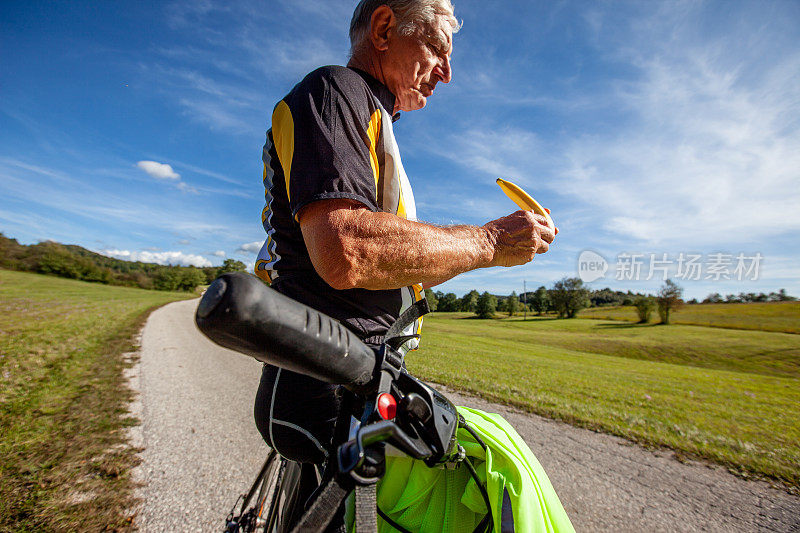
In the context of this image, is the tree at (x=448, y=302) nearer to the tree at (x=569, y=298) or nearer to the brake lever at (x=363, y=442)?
the tree at (x=569, y=298)

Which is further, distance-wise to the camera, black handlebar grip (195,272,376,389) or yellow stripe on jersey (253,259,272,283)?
yellow stripe on jersey (253,259,272,283)

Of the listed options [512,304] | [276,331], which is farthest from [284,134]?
[512,304]

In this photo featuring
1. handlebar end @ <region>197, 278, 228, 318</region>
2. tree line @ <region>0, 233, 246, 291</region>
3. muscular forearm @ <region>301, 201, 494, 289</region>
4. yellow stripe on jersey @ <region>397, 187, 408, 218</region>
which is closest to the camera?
handlebar end @ <region>197, 278, 228, 318</region>

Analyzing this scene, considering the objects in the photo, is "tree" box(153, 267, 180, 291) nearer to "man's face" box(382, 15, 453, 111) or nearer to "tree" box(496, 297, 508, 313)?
"tree" box(496, 297, 508, 313)

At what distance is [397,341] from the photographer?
0.95 meters

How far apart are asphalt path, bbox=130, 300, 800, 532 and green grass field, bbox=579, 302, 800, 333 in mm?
66597

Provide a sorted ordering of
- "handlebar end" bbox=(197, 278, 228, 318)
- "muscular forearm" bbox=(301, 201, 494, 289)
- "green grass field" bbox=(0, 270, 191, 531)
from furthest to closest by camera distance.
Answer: "green grass field" bbox=(0, 270, 191, 531)
"muscular forearm" bbox=(301, 201, 494, 289)
"handlebar end" bbox=(197, 278, 228, 318)

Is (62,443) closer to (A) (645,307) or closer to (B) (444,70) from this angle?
(B) (444,70)

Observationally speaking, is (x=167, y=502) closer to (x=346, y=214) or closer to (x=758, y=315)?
(x=346, y=214)

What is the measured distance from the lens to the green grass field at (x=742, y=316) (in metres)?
51.7

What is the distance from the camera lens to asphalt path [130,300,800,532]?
298 centimetres

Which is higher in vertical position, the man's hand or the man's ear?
the man's ear

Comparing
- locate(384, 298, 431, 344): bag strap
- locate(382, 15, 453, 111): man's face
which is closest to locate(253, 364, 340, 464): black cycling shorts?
locate(384, 298, 431, 344): bag strap

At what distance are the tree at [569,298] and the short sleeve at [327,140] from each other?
98.2m
